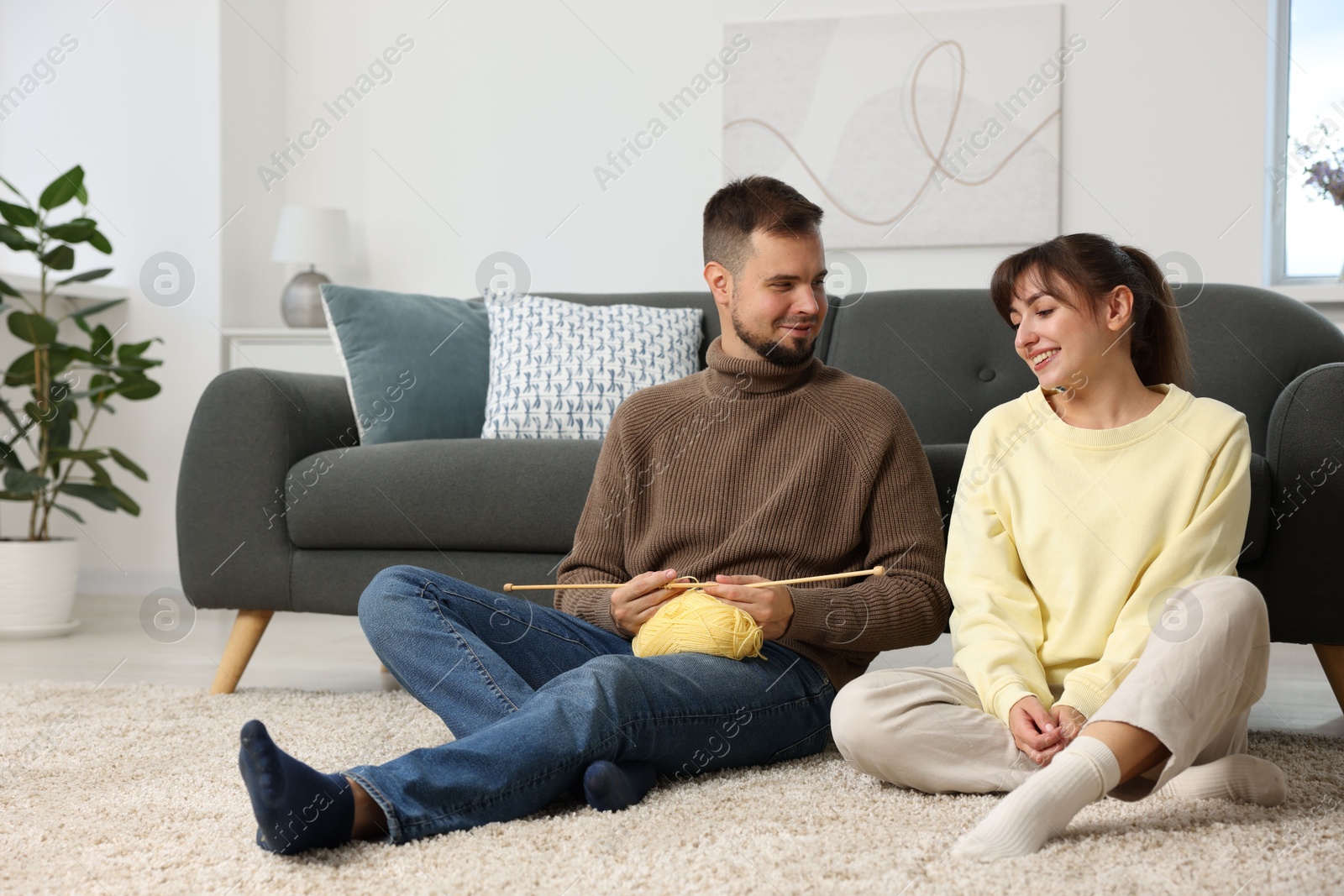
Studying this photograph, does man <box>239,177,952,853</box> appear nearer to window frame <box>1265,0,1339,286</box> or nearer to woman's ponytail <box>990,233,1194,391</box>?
woman's ponytail <box>990,233,1194,391</box>

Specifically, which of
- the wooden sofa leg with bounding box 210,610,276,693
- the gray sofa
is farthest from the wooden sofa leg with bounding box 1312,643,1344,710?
the wooden sofa leg with bounding box 210,610,276,693

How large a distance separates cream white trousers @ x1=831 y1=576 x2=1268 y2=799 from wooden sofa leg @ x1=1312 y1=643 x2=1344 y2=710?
0.58m

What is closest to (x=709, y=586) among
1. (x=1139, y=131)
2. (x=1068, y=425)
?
(x=1068, y=425)

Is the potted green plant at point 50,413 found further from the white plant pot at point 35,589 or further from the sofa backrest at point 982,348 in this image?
the sofa backrest at point 982,348

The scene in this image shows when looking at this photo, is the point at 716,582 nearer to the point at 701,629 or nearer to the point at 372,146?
the point at 701,629

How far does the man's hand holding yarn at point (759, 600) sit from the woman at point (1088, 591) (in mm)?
111

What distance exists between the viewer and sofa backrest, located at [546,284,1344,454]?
2213 millimetres

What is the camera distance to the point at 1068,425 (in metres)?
1.40

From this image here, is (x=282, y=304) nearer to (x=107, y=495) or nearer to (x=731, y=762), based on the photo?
(x=107, y=495)

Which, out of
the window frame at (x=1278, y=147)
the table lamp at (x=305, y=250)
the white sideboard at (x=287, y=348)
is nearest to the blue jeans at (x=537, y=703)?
the white sideboard at (x=287, y=348)

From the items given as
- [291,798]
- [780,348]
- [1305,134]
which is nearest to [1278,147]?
[1305,134]

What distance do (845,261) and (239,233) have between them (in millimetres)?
1989

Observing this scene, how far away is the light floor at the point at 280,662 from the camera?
83.2 inches

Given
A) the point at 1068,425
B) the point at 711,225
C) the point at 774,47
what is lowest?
the point at 1068,425
